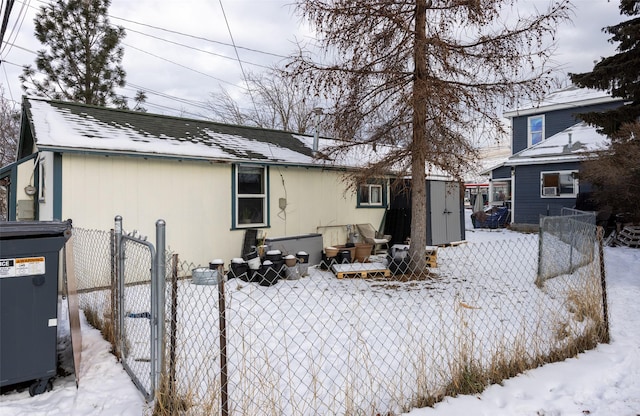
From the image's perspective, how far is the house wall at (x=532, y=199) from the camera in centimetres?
1653

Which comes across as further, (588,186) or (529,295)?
(588,186)

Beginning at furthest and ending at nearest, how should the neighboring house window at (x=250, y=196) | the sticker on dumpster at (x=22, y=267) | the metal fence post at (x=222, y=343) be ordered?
the neighboring house window at (x=250, y=196) < the sticker on dumpster at (x=22, y=267) < the metal fence post at (x=222, y=343)

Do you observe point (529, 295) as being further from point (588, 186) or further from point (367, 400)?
point (588, 186)

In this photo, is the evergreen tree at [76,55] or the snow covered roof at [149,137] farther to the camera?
the evergreen tree at [76,55]

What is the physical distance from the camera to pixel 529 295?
6.41 meters

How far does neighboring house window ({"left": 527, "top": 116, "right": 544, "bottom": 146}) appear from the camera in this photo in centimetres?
1914

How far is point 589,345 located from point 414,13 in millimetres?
6195

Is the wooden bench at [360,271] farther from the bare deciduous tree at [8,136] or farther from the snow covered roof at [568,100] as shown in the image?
the bare deciduous tree at [8,136]

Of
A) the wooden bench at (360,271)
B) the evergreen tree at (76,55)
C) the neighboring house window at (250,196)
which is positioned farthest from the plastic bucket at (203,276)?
the evergreen tree at (76,55)

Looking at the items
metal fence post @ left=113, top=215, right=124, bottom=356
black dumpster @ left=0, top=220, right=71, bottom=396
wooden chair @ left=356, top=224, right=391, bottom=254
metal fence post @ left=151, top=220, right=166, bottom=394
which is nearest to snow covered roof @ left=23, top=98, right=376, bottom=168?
wooden chair @ left=356, top=224, right=391, bottom=254

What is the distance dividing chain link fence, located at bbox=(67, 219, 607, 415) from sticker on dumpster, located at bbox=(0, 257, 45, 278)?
3.35ft

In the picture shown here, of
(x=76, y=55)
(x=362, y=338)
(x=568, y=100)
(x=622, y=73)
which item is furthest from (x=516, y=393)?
(x=76, y=55)

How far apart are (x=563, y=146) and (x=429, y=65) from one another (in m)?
13.1

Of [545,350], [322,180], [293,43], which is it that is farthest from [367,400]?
[322,180]
